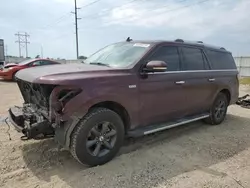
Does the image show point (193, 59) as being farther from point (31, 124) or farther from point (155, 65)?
point (31, 124)

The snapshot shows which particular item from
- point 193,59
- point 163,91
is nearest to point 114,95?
point 163,91

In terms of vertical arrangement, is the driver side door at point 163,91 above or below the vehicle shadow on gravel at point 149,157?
above

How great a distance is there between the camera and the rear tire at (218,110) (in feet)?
20.1

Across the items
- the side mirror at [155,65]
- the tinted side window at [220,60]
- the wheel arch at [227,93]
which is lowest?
the wheel arch at [227,93]

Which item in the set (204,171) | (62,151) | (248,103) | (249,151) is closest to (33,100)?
(62,151)

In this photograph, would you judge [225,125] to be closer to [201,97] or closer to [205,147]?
[201,97]

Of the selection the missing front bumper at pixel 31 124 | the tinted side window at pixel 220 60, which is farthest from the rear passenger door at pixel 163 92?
the missing front bumper at pixel 31 124

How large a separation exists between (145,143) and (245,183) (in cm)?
183

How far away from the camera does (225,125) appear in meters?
6.36

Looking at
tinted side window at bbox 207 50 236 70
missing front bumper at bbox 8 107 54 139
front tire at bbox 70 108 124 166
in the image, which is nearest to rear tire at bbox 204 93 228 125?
tinted side window at bbox 207 50 236 70

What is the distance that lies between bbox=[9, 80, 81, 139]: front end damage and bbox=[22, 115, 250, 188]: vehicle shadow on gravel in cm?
55

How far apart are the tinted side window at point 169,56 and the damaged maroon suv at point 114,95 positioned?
0.02 meters

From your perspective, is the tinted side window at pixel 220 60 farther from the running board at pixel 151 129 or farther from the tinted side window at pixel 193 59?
the running board at pixel 151 129

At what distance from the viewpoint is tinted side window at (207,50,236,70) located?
19.8 ft
